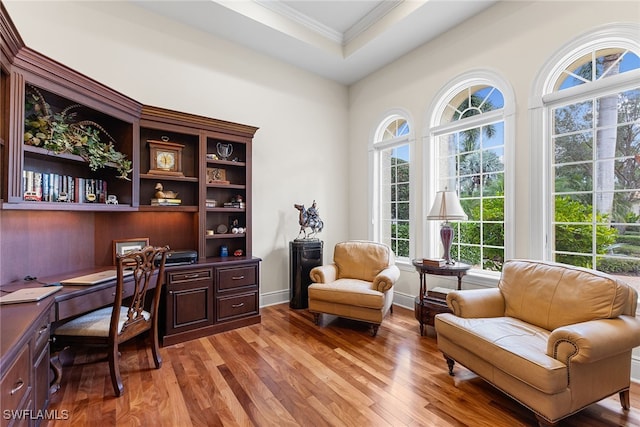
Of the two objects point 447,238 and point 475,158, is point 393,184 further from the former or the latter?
point 447,238

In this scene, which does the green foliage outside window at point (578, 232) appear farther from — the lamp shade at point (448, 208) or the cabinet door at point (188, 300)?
the cabinet door at point (188, 300)

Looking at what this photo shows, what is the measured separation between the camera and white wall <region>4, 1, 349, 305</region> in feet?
9.13

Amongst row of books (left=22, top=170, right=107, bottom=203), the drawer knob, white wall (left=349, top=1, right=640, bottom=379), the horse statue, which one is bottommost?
the drawer knob

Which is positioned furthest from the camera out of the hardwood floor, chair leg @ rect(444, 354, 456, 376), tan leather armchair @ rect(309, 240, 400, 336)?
tan leather armchair @ rect(309, 240, 400, 336)

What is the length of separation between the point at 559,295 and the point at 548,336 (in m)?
0.31

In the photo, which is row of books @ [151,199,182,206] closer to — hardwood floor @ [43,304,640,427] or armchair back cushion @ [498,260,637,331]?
hardwood floor @ [43,304,640,427]

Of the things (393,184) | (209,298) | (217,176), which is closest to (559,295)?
(393,184)

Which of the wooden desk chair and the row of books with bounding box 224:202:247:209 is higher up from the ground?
→ the row of books with bounding box 224:202:247:209

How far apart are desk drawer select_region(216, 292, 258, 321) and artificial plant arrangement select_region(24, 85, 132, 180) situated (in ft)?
5.58

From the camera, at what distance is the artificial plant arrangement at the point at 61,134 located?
2160 mm

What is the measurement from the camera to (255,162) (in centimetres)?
394

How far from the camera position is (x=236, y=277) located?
321 cm

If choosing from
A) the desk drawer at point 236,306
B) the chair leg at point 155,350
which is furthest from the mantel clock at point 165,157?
the chair leg at point 155,350

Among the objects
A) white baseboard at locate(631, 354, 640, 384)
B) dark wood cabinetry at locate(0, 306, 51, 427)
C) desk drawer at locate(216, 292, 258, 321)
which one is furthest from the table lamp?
dark wood cabinetry at locate(0, 306, 51, 427)
